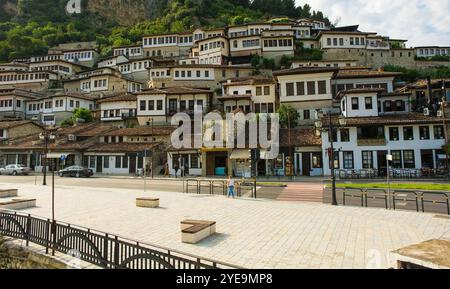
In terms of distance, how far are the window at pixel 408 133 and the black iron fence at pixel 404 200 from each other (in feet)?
51.8

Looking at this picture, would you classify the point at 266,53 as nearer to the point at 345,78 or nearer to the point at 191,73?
the point at 191,73

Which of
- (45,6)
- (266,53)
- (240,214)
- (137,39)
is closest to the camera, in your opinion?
(240,214)

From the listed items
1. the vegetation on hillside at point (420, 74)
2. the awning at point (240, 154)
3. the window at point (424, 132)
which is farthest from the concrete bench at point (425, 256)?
the vegetation on hillside at point (420, 74)

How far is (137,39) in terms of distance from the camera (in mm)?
100188

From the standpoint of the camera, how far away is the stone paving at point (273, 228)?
8.19 metres

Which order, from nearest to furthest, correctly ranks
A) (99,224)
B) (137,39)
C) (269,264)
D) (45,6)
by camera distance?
(269,264) → (99,224) → (137,39) → (45,6)

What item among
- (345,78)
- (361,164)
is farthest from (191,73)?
(361,164)

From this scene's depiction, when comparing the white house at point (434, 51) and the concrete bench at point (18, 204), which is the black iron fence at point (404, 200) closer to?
the concrete bench at point (18, 204)

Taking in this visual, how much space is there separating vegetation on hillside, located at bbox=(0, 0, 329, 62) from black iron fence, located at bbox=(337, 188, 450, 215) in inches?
3176

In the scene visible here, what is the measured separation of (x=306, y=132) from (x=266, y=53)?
33.5 meters

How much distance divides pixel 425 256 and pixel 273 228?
5.93 metres

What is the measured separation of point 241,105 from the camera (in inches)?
1916

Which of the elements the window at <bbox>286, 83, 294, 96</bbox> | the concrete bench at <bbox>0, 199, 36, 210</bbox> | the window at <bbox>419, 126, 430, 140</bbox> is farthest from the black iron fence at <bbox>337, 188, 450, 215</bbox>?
the window at <bbox>286, 83, 294, 96</bbox>

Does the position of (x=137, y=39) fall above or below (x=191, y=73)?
above
